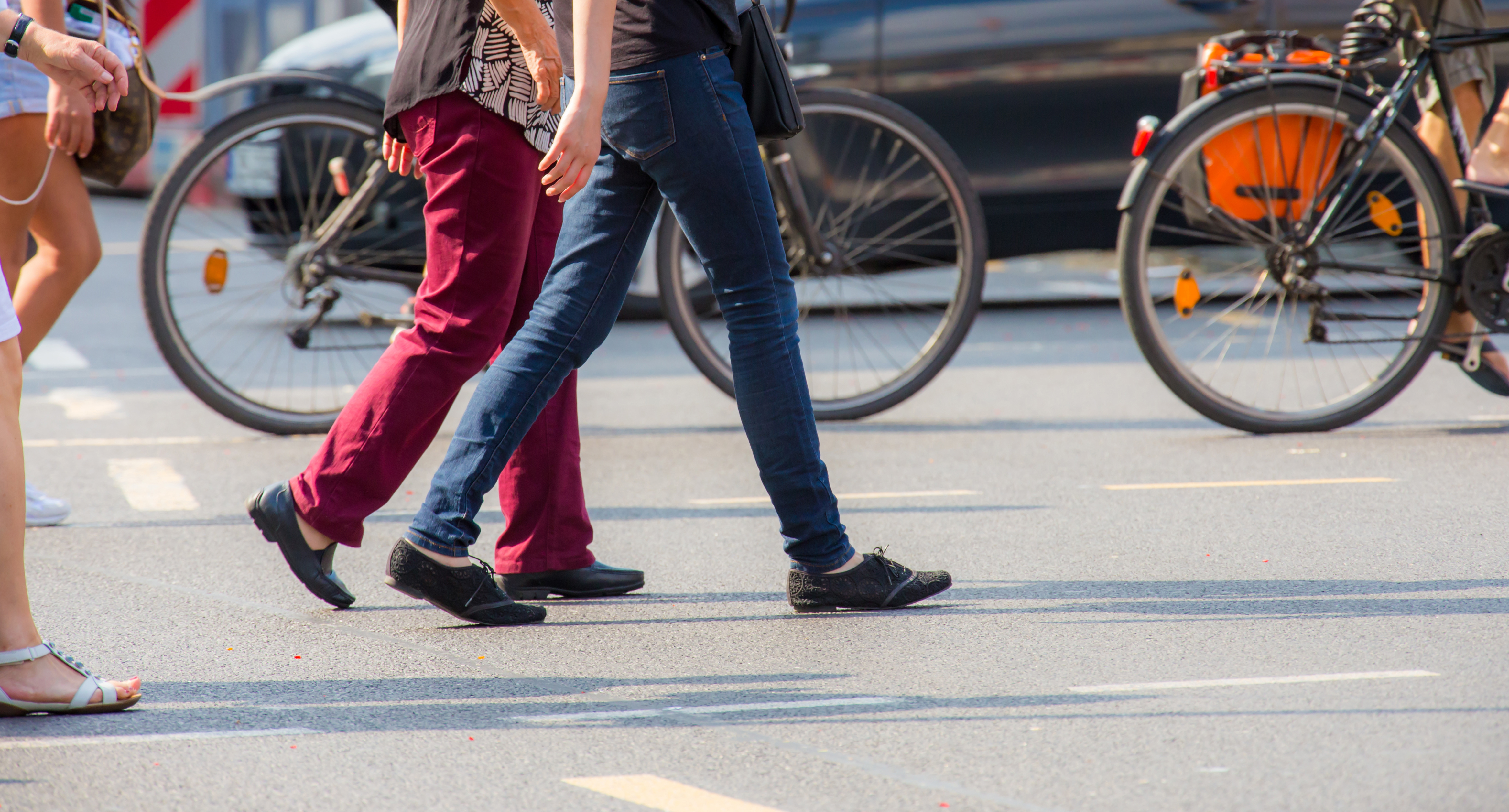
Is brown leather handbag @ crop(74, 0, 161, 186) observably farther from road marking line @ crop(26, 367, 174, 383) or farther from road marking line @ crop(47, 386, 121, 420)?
road marking line @ crop(26, 367, 174, 383)

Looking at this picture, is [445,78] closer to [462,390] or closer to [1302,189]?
[1302,189]

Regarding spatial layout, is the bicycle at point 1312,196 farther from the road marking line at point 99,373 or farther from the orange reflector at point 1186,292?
the road marking line at point 99,373

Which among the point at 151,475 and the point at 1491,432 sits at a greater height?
the point at 1491,432

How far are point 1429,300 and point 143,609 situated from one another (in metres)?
3.54

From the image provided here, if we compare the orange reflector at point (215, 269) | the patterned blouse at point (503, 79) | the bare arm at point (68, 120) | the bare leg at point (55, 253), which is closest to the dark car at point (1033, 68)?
the orange reflector at point (215, 269)

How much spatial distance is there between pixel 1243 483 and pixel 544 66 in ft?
7.25

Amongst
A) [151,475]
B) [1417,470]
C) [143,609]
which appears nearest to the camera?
[143,609]

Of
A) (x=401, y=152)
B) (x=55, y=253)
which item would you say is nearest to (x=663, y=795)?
(x=401, y=152)

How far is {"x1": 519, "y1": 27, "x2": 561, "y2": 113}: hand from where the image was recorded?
310cm

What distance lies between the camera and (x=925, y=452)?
495 cm

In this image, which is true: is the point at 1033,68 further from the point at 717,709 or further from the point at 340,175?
the point at 717,709

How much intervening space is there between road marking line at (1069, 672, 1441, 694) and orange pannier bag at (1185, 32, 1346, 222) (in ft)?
7.47

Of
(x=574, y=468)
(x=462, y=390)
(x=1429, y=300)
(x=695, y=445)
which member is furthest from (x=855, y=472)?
(x=462, y=390)

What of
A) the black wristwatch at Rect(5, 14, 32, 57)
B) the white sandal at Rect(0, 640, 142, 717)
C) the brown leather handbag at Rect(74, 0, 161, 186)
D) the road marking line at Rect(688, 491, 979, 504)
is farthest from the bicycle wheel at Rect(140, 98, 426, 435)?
the white sandal at Rect(0, 640, 142, 717)
